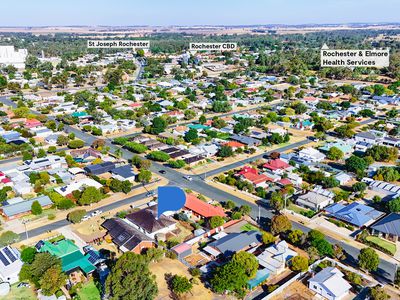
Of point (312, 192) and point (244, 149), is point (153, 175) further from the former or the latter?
point (312, 192)

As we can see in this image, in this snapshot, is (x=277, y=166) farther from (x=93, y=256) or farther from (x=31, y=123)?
(x=31, y=123)

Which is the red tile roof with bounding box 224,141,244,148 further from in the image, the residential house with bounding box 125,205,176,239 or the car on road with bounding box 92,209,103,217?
the car on road with bounding box 92,209,103,217

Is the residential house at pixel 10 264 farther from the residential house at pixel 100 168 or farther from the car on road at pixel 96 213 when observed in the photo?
the residential house at pixel 100 168

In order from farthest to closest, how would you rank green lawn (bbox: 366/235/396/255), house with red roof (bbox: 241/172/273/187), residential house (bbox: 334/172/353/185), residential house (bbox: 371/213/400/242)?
1. residential house (bbox: 334/172/353/185)
2. house with red roof (bbox: 241/172/273/187)
3. residential house (bbox: 371/213/400/242)
4. green lawn (bbox: 366/235/396/255)

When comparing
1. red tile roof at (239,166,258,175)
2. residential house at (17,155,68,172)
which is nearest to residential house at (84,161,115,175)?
residential house at (17,155,68,172)

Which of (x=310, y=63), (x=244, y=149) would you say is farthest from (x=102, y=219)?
(x=310, y=63)

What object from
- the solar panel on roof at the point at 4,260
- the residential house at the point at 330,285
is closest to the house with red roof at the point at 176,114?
the solar panel on roof at the point at 4,260
